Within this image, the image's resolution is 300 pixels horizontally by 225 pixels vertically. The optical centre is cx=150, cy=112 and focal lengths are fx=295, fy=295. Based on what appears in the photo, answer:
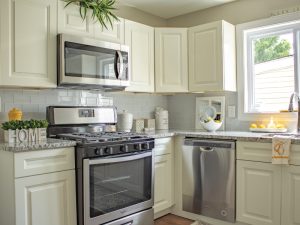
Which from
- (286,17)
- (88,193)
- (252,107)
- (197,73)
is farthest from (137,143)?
(286,17)

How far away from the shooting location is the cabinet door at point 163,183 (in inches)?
113

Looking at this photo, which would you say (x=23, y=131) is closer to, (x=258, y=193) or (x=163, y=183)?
(x=163, y=183)

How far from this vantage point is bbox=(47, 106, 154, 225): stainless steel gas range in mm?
2145

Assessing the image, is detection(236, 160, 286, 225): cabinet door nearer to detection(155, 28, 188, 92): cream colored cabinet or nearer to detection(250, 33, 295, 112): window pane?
detection(250, 33, 295, 112): window pane

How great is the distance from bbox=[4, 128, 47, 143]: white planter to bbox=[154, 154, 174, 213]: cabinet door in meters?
1.13

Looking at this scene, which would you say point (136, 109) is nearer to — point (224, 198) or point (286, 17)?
point (224, 198)

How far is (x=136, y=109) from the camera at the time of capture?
11.4 feet

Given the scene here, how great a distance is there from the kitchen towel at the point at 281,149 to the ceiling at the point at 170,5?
5.77ft

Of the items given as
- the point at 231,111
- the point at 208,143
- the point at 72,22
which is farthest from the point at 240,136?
the point at 72,22

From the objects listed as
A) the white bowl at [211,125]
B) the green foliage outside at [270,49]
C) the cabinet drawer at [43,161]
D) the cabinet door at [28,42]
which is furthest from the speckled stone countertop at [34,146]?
the green foliage outside at [270,49]

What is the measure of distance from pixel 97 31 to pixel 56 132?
3.20 feet

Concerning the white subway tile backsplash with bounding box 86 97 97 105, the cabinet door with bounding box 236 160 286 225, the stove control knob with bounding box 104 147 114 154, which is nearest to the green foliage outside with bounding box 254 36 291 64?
the cabinet door with bounding box 236 160 286 225

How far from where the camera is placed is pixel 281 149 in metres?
2.30

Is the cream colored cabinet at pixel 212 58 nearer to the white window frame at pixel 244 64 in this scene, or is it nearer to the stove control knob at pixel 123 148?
the white window frame at pixel 244 64
